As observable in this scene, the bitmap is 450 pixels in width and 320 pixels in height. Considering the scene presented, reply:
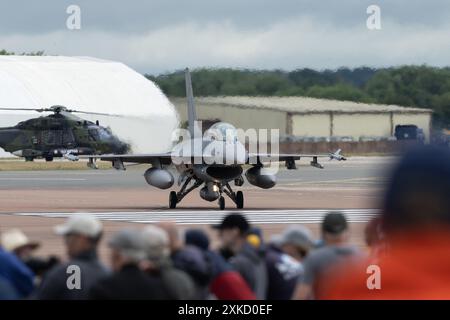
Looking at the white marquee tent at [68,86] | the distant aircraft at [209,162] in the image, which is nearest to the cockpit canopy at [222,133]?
the distant aircraft at [209,162]

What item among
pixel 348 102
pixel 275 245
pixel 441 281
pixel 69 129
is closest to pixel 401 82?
pixel 348 102

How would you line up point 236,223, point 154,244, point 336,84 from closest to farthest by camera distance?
point 154,244, point 236,223, point 336,84

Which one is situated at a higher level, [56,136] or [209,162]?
[209,162]

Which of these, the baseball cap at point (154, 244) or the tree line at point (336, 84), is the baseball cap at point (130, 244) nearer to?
the baseball cap at point (154, 244)

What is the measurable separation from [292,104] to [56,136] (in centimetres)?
3664

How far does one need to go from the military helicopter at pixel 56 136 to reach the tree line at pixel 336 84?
96.3ft

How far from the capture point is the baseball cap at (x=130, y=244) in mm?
6715

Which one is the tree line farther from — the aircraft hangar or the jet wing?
the jet wing

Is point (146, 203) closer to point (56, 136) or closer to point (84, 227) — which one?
point (84, 227)

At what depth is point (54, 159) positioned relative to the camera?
71.2 metres

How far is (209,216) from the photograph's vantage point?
26672mm

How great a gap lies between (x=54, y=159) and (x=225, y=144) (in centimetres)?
4480

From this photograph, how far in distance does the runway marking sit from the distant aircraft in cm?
89

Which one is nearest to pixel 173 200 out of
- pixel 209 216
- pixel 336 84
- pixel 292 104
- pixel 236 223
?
pixel 209 216
